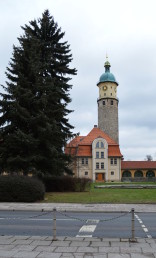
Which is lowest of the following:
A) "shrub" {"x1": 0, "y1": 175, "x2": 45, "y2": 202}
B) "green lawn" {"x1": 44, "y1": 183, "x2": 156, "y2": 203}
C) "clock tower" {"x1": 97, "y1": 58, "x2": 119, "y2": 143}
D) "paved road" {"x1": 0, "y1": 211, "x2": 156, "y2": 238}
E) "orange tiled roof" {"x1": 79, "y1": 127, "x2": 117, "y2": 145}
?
"paved road" {"x1": 0, "y1": 211, "x2": 156, "y2": 238}

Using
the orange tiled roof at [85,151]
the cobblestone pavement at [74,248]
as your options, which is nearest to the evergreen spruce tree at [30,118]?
the cobblestone pavement at [74,248]

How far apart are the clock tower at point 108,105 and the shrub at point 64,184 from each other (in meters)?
51.4

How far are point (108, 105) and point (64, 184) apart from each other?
179ft

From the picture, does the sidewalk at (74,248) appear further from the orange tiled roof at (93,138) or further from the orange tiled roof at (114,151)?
the orange tiled roof at (93,138)

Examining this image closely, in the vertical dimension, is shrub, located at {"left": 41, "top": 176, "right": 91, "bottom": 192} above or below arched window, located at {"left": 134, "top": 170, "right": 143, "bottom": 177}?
below

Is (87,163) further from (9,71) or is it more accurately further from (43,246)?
(43,246)

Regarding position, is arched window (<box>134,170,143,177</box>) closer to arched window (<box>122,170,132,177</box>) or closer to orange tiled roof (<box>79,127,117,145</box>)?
arched window (<box>122,170,132,177</box>)

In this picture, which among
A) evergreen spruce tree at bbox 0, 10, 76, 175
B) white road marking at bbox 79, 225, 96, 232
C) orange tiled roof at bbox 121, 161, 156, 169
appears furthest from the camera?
orange tiled roof at bbox 121, 161, 156, 169

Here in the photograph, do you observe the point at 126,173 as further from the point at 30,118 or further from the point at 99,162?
the point at 30,118

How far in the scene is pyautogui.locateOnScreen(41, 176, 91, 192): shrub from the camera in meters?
31.6

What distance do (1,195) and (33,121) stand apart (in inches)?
277

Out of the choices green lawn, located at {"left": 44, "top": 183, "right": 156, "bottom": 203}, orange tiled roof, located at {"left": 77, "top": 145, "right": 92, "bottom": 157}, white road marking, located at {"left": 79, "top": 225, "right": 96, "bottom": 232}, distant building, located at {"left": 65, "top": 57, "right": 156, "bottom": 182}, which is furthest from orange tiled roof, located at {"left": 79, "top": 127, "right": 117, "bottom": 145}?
white road marking, located at {"left": 79, "top": 225, "right": 96, "bottom": 232}

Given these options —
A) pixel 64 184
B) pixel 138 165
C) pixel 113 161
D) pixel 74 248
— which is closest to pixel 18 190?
pixel 64 184

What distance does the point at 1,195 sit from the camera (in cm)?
2275
